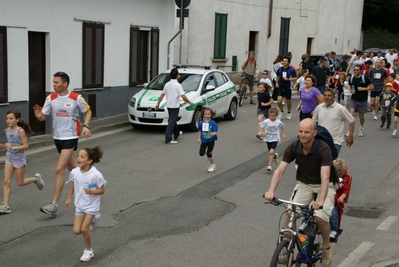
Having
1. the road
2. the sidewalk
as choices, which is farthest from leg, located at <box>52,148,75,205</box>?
the sidewalk

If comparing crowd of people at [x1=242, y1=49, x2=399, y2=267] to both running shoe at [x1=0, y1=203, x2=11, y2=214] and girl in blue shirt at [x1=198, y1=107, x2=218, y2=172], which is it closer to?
girl in blue shirt at [x1=198, y1=107, x2=218, y2=172]

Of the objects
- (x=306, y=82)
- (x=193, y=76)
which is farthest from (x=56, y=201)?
(x=193, y=76)

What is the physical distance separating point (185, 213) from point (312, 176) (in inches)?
120

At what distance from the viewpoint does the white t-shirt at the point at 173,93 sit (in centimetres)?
1496

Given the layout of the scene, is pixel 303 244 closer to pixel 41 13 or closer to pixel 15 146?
pixel 15 146

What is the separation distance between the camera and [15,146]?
902 cm

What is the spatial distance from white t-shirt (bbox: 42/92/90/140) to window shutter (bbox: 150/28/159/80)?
11579mm

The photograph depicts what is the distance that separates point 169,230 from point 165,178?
10.1 feet

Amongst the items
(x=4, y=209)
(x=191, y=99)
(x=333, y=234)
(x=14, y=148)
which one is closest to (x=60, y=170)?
(x=14, y=148)

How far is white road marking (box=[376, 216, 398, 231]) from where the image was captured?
870cm

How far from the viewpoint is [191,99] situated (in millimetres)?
16500

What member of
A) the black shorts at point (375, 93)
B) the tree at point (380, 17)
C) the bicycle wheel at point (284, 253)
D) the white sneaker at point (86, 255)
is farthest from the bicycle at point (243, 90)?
the tree at point (380, 17)

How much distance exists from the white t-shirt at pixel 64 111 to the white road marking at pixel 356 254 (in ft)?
13.4

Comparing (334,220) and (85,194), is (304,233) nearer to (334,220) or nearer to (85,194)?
(334,220)
